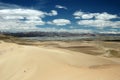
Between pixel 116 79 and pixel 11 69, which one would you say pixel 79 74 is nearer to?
pixel 116 79

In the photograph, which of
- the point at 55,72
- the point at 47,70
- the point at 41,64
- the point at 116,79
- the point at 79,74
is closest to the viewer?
the point at 116,79

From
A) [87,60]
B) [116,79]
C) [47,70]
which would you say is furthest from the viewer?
[87,60]

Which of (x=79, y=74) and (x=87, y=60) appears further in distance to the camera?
(x=87, y=60)

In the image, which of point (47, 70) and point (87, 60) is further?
point (87, 60)

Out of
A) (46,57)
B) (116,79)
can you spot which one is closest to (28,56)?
(46,57)

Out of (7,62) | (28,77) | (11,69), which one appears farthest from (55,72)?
(7,62)

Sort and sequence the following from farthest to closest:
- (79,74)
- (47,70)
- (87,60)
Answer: (87,60) → (47,70) → (79,74)

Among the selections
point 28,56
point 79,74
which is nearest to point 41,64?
point 28,56

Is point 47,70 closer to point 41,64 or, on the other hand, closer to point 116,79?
point 41,64

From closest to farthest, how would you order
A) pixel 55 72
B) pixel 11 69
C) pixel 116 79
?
pixel 116 79 < pixel 55 72 < pixel 11 69
